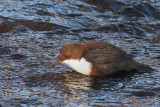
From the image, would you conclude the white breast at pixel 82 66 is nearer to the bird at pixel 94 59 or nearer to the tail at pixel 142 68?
the bird at pixel 94 59

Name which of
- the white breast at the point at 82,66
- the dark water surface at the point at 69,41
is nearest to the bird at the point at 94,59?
the white breast at the point at 82,66

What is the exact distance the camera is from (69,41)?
830 cm

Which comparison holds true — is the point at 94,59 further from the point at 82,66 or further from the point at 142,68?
the point at 142,68

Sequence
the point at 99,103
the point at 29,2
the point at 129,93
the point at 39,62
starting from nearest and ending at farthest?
the point at 99,103 → the point at 129,93 → the point at 39,62 → the point at 29,2

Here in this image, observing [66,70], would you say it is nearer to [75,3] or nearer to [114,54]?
[114,54]

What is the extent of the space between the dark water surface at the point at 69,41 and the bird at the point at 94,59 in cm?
15

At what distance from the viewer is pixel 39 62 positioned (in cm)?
692

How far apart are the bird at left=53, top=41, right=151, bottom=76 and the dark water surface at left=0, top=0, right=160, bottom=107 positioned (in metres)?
0.15

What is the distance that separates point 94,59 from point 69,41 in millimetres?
2090

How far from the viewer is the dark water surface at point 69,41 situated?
536cm

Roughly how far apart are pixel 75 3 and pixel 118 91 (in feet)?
18.1

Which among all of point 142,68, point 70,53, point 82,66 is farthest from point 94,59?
point 142,68

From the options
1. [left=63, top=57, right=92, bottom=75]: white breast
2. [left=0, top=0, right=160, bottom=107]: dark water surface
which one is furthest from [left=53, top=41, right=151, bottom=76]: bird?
[left=0, top=0, right=160, bottom=107]: dark water surface

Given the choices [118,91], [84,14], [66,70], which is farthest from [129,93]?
[84,14]
